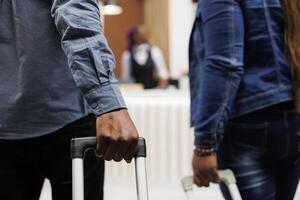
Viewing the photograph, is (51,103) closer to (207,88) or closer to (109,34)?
(207,88)

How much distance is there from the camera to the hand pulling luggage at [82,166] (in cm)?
90

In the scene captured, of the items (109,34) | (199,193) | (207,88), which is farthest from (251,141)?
(109,34)

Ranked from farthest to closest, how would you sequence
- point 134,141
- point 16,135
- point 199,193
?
point 199,193
point 16,135
point 134,141

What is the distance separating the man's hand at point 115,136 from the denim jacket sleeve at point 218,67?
347 millimetres

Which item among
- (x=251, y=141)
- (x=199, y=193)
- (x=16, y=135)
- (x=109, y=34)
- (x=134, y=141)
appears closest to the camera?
(x=134, y=141)

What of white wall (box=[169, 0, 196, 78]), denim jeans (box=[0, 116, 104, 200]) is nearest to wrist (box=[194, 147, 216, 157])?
denim jeans (box=[0, 116, 104, 200])

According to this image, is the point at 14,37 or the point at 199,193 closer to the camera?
the point at 14,37

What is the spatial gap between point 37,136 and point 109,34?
8.24 m

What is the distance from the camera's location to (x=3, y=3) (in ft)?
3.45

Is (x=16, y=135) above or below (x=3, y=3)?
below

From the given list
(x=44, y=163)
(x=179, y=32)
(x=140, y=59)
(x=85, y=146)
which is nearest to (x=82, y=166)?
(x=85, y=146)

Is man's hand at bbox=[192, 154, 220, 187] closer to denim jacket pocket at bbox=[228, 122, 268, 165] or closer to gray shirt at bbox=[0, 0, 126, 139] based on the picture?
denim jacket pocket at bbox=[228, 122, 268, 165]

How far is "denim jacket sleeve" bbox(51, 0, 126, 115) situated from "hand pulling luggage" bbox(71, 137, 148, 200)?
0.19ft

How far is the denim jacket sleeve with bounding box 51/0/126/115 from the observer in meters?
0.90
